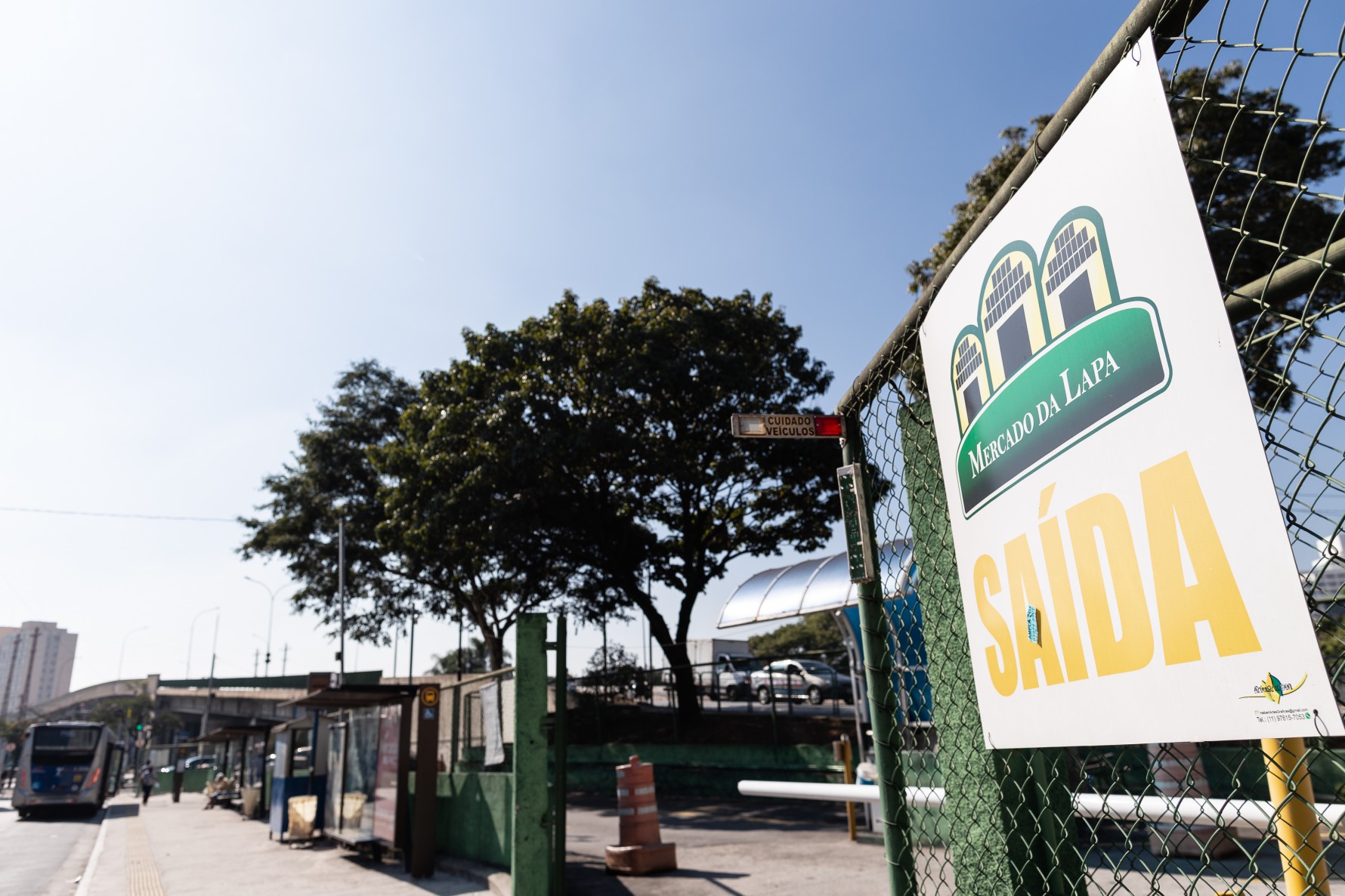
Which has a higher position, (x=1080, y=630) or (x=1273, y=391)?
(x=1273, y=391)

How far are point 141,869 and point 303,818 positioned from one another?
8.13 ft

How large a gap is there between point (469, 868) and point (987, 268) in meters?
9.59

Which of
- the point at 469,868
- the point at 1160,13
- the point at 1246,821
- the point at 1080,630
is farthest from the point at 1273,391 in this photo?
the point at 469,868

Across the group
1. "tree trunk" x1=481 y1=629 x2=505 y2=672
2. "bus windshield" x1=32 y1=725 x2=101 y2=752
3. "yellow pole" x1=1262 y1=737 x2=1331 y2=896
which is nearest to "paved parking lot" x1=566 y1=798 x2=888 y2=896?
"yellow pole" x1=1262 y1=737 x2=1331 y2=896

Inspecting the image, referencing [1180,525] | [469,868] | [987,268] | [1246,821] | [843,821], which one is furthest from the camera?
[843,821]

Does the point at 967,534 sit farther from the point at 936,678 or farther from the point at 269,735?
the point at 269,735

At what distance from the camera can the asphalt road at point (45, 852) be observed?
1187 centimetres

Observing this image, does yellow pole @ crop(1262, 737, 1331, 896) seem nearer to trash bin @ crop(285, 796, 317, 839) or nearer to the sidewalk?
the sidewalk

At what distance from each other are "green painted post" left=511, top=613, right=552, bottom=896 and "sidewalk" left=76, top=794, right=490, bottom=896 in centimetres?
137

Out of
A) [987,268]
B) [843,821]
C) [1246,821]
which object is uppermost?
[987,268]

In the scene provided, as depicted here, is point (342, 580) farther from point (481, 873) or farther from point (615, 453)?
point (481, 873)

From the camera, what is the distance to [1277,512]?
1278 millimetres

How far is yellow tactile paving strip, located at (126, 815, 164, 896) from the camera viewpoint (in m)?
10.4

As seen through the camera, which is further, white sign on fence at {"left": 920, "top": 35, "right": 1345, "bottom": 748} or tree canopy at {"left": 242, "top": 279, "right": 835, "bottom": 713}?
tree canopy at {"left": 242, "top": 279, "right": 835, "bottom": 713}
